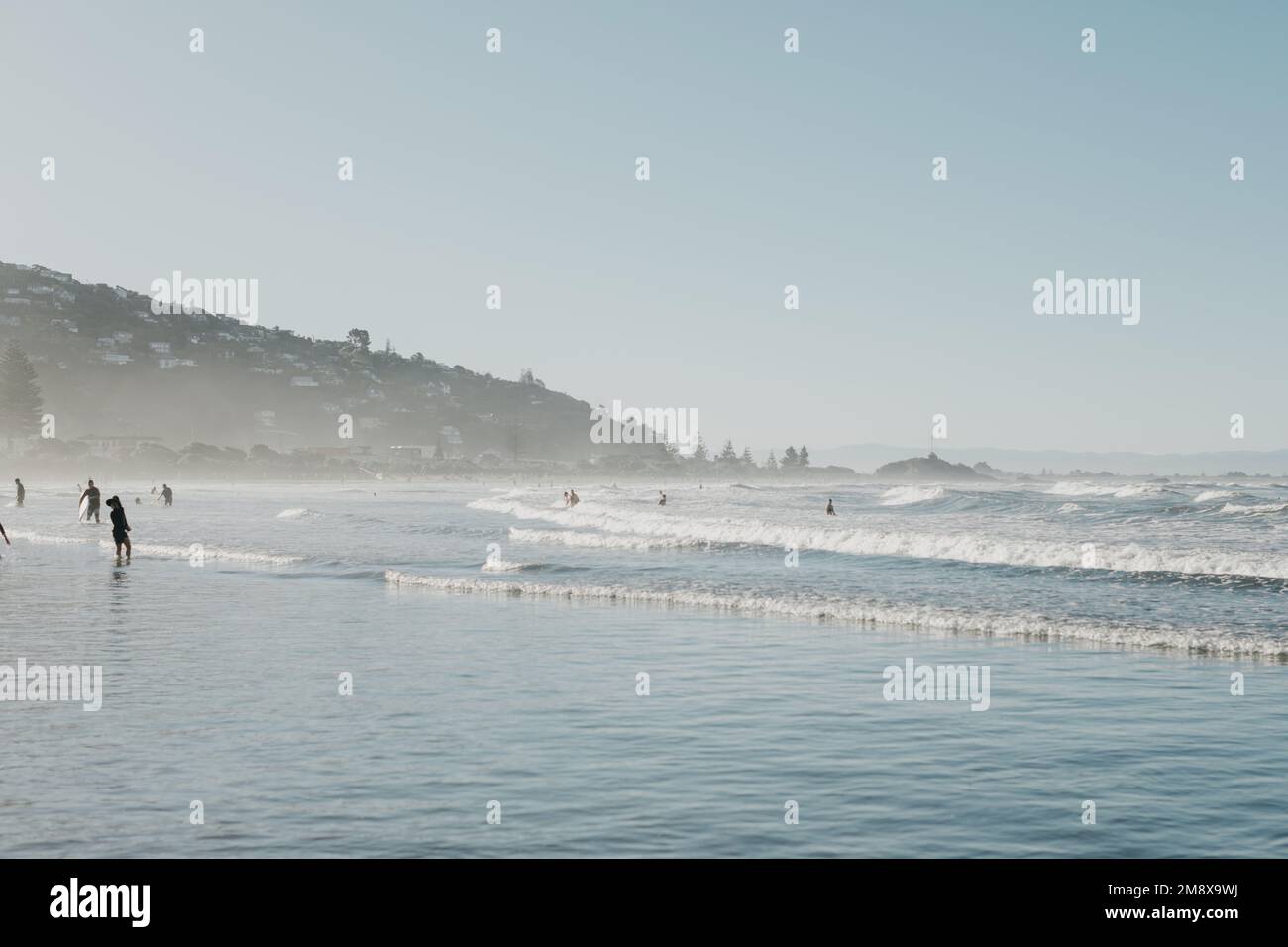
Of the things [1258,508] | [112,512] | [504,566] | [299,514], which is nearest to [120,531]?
[112,512]

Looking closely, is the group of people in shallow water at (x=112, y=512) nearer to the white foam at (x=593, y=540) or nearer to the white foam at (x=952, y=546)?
the white foam at (x=593, y=540)

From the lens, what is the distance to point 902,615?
2230 centimetres

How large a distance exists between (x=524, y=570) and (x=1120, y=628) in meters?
17.5

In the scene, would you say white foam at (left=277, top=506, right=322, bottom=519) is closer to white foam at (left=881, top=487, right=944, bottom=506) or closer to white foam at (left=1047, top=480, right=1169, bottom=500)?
white foam at (left=881, top=487, right=944, bottom=506)

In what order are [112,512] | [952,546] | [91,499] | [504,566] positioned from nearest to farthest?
[504,566], [112,512], [952,546], [91,499]

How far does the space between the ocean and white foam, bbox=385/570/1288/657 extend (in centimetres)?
10

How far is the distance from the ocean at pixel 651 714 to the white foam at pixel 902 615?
0.10m

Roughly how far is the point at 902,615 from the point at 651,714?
1083 centimetres

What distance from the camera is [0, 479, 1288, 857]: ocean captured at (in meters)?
8.29

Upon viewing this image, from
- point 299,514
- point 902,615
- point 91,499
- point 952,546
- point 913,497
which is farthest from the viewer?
point 913,497

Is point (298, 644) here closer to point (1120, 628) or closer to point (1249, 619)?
point (1120, 628)

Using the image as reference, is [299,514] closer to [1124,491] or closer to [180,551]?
[180,551]

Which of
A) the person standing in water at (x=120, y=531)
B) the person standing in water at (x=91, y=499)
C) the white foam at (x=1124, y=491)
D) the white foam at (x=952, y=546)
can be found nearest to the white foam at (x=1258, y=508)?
the white foam at (x=1124, y=491)

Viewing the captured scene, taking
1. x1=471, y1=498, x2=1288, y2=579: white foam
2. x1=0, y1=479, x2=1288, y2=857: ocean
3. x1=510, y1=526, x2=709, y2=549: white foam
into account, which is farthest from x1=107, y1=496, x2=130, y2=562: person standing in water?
x1=471, y1=498, x2=1288, y2=579: white foam
